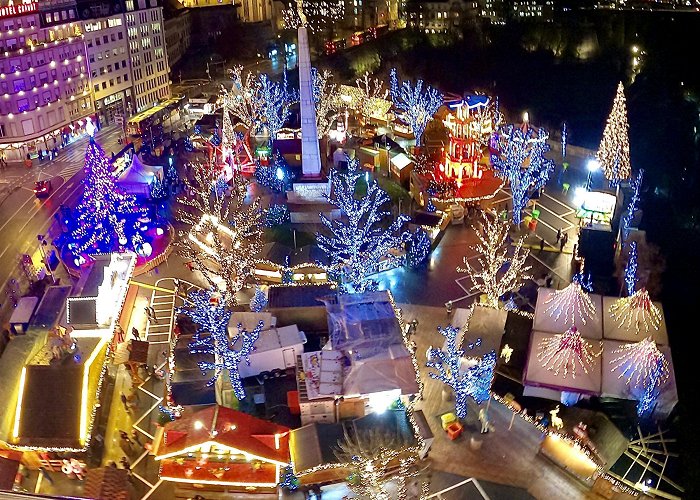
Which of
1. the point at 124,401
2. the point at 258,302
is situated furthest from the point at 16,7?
the point at 124,401

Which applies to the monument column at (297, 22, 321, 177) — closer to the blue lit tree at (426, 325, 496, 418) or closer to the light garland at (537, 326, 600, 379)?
the blue lit tree at (426, 325, 496, 418)

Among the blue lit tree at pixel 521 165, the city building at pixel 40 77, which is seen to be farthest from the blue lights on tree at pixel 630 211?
the city building at pixel 40 77

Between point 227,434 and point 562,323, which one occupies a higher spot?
point 562,323

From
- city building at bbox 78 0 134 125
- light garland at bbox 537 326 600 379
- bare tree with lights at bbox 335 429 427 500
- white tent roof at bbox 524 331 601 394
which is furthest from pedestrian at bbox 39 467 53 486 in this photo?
city building at bbox 78 0 134 125

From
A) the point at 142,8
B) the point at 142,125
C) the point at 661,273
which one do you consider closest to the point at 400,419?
the point at 661,273

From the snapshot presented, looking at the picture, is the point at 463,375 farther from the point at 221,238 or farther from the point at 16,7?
the point at 16,7

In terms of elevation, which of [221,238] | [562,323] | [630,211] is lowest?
[562,323]

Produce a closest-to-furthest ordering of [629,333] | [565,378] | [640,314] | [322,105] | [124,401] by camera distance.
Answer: [565,378], [124,401], [629,333], [640,314], [322,105]
